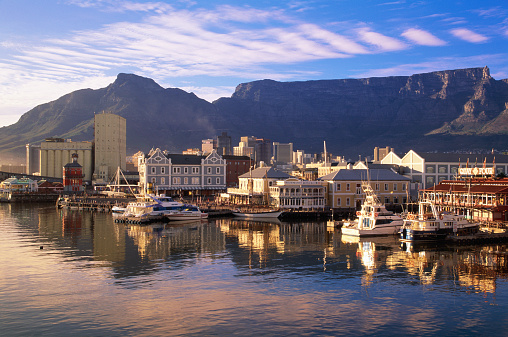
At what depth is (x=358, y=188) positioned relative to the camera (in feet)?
305

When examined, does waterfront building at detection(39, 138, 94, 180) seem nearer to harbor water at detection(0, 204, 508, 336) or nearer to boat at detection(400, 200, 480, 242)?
harbor water at detection(0, 204, 508, 336)

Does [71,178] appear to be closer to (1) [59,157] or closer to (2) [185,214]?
(1) [59,157]

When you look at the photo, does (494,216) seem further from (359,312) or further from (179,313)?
(179,313)

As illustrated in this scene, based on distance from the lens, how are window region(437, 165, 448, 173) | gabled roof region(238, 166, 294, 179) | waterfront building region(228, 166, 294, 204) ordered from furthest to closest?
window region(437, 165, 448, 173)
gabled roof region(238, 166, 294, 179)
waterfront building region(228, 166, 294, 204)

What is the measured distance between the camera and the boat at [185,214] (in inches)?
3209

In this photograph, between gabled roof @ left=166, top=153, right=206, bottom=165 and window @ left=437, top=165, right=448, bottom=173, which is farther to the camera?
gabled roof @ left=166, top=153, right=206, bottom=165

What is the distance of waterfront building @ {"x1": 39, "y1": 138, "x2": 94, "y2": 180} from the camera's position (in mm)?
184500

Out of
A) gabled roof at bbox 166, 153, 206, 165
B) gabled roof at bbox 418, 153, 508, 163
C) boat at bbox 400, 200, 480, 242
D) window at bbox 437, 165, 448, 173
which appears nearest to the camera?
boat at bbox 400, 200, 480, 242

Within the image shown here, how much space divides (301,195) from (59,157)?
12244cm

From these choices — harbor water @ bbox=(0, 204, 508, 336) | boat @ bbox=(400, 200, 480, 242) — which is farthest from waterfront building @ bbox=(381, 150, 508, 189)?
harbor water @ bbox=(0, 204, 508, 336)

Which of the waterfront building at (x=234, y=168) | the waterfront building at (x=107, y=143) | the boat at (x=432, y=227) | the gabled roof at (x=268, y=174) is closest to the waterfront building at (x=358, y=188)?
the gabled roof at (x=268, y=174)

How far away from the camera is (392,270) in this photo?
43188 millimetres

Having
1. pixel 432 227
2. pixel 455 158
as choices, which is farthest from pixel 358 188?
pixel 432 227

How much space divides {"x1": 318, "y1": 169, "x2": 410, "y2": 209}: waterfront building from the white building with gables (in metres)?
34.1
